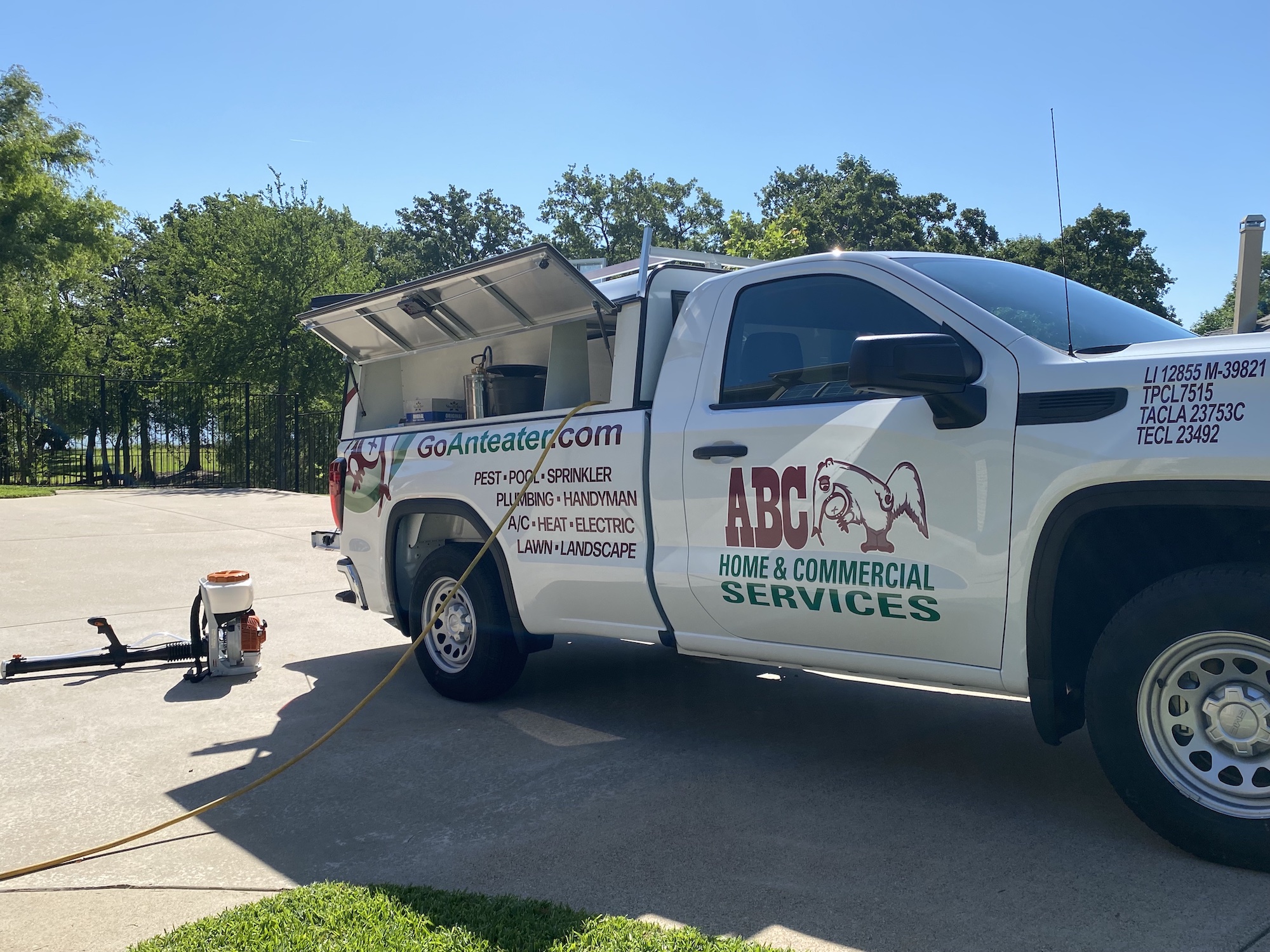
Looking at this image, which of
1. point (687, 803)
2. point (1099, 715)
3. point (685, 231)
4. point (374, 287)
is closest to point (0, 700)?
point (687, 803)

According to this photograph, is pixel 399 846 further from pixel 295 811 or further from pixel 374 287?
pixel 374 287

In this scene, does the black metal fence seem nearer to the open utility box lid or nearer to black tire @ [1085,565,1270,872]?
the open utility box lid

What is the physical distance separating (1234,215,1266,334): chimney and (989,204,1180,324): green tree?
21374 mm

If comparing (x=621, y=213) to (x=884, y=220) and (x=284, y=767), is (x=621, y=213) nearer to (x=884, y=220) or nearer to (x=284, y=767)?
(x=884, y=220)

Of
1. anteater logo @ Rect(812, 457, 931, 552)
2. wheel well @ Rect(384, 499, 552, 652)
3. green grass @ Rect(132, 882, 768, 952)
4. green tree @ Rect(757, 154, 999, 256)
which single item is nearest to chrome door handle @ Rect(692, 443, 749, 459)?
anteater logo @ Rect(812, 457, 931, 552)

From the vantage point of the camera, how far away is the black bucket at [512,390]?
6250 mm

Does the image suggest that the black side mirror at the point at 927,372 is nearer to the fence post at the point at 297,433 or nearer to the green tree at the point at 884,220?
the fence post at the point at 297,433

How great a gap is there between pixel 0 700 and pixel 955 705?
17.4 feet

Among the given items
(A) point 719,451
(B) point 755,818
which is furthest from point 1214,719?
(A) point 719,451

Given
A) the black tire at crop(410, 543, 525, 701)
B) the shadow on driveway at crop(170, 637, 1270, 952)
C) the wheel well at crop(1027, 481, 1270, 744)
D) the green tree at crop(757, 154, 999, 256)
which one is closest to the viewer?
the shadow on driveway at crop(170, 637, 1270, 952)

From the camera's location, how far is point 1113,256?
28703mm

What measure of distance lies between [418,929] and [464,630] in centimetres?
290

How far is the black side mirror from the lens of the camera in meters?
3.73

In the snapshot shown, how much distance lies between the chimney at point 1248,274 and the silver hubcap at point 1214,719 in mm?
2447
